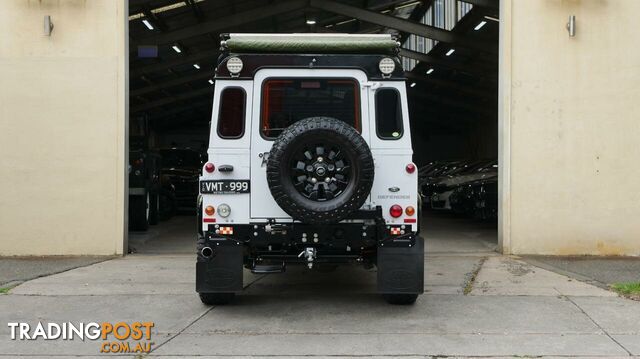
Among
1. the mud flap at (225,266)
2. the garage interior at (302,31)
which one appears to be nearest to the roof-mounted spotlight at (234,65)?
the mud flap at (225,266)

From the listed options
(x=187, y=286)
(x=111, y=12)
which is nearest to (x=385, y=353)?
(x=187, y=286)

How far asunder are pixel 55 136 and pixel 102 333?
17.3 feet

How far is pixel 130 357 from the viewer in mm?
5188

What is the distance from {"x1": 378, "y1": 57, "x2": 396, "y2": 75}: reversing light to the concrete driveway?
2495 millimetres

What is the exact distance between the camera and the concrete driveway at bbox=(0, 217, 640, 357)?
5426 millimetres

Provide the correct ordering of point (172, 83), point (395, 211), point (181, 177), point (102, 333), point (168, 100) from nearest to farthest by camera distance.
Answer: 1. point (102, 333)
2. point (395, 211)
3. point (181, 177)
4. point (172, 83)
5. point (168, 100)

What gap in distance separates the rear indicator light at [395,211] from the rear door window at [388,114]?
2.31 feet

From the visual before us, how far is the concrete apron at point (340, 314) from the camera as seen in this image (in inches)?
214

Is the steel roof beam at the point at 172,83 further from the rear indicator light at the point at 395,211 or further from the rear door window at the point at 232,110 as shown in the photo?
the rear indicator light at the point at 395,211

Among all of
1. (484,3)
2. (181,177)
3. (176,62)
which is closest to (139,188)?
(181,177)

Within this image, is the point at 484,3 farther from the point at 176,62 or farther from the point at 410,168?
the point at 176,62

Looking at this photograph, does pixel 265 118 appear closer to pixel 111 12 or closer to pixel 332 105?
pixel 332 105

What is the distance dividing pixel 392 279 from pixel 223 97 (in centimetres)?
250

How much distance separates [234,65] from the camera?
641 centimetres
